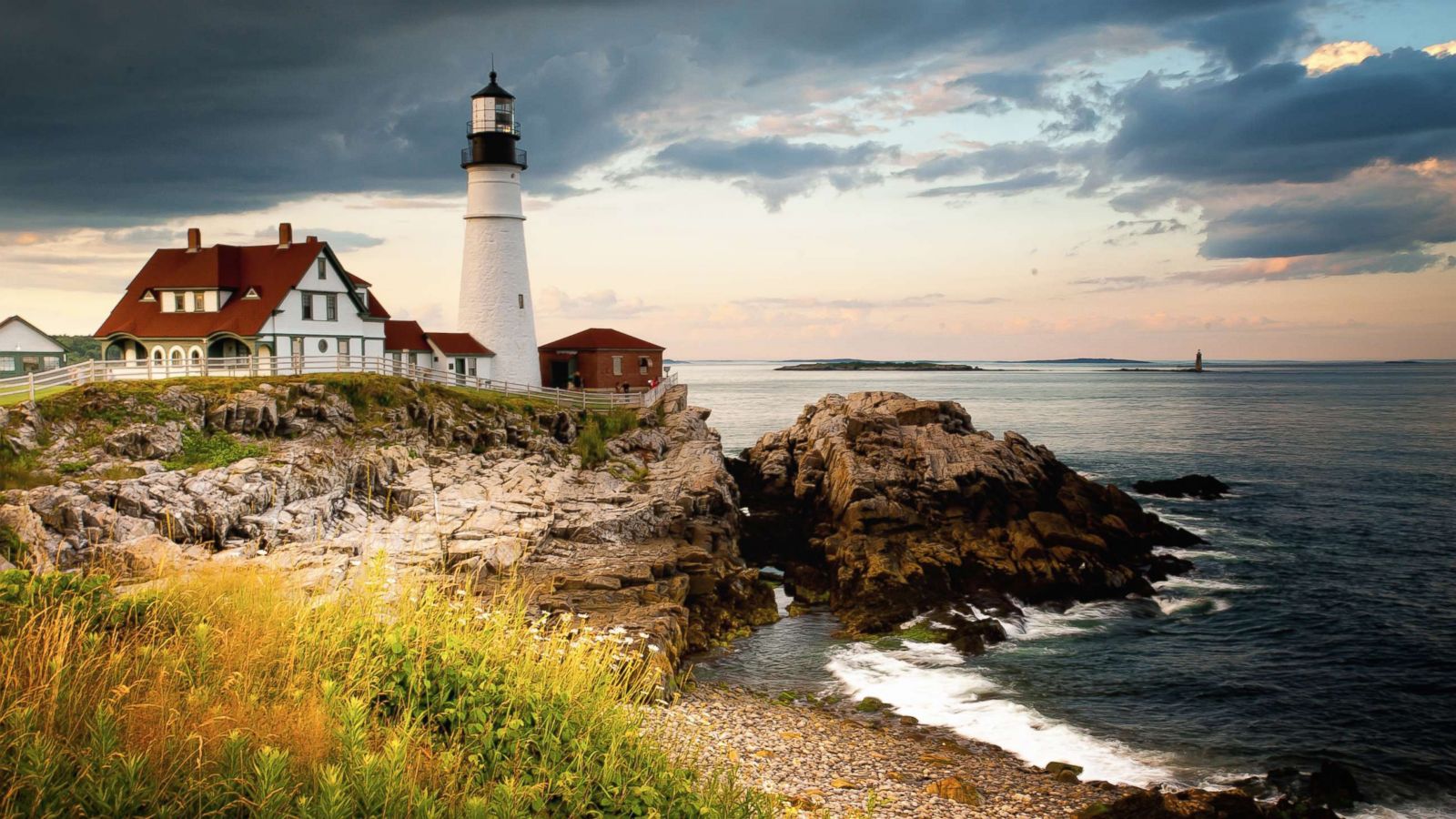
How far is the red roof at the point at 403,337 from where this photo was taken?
4359 centimetres

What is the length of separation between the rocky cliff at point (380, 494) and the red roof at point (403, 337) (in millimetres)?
8587

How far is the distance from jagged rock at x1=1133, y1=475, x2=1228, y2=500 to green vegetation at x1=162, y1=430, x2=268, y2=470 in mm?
40056

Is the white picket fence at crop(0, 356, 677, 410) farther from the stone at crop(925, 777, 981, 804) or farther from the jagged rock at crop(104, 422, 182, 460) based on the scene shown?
the stone at crop(925, 777, 981, 804)

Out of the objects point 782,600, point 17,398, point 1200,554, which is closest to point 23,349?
point 17,398

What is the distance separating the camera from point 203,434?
27.3 metres

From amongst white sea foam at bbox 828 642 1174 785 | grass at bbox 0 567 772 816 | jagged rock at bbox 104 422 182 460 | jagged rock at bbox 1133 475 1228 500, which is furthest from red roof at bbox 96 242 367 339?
jagged rock at bbox 1133 475 1228 500

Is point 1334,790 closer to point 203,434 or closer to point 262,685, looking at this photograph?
point 262,685

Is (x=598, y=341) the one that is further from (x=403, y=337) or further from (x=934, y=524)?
(x=934, y=524)

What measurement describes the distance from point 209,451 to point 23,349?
20.9m

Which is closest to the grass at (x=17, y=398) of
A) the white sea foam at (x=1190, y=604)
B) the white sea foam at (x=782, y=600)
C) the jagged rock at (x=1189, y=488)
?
the white sea foam at (x=782, y=600)

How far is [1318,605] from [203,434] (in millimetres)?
33134

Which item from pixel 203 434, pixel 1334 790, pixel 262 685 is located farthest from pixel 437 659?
pixel 203 434

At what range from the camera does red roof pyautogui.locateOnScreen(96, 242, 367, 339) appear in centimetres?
3747

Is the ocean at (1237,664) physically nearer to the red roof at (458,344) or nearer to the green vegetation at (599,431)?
the green vegetation at (599,431)
